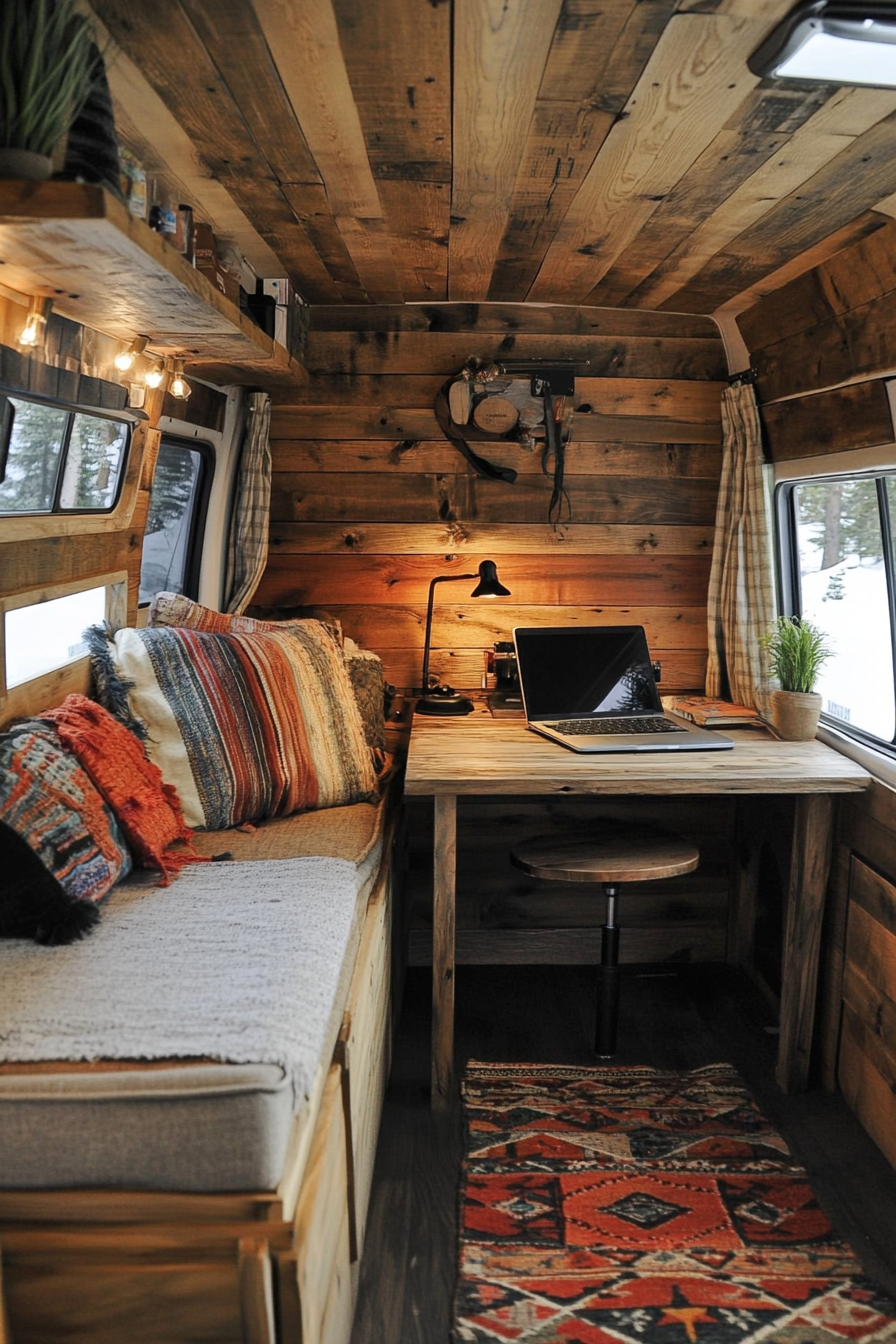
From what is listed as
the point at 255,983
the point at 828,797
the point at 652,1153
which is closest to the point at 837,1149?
the point at 652,1153

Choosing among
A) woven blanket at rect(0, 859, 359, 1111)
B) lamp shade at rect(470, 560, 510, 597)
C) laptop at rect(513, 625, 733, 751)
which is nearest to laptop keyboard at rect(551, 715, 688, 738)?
laptop at rect(513, 625, 733, 751)

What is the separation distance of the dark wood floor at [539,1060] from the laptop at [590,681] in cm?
89

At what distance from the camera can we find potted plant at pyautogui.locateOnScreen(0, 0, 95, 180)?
1364 millimetres

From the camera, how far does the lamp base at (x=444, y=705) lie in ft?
10.5

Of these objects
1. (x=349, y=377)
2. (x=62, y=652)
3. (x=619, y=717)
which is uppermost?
(x=349, y=377)

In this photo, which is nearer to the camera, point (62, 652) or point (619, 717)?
point (62, 652)

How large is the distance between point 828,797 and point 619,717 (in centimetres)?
71

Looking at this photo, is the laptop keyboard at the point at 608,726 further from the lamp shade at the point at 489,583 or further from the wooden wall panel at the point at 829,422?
the wooden wall panel at the point at 829,422

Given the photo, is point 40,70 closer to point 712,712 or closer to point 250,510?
point 250,510

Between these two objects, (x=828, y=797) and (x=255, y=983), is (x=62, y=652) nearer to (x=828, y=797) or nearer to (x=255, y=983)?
(x=255, y=983)

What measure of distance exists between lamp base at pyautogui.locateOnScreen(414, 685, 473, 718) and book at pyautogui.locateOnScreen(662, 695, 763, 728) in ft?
2.11

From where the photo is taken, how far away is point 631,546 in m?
3.48

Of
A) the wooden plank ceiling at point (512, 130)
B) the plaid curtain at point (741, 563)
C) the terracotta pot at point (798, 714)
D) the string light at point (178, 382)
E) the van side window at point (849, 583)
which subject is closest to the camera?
the wooden plank ceiling at point (512, 130)

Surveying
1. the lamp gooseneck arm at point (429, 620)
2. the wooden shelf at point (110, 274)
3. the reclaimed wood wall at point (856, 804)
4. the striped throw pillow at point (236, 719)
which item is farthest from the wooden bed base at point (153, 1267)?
the lamp gooseneck arm at point (429, 620)
